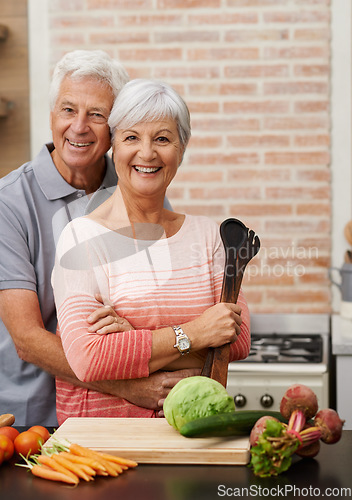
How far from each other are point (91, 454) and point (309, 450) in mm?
403

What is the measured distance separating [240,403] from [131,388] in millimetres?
1033

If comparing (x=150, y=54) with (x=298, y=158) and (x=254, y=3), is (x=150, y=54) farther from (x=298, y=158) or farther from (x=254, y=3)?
(x=298, y=158)

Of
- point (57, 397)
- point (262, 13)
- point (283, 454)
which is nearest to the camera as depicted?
point (283, 454)

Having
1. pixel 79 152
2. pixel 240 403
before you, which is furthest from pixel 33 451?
pixel 240 403

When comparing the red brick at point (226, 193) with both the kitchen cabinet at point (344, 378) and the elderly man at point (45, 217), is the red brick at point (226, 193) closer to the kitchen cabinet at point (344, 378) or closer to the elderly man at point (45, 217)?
the kitchen cabinet at point (344, 378)

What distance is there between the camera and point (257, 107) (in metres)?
3.00

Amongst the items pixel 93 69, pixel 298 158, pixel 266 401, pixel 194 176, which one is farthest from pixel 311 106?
pixel 93 69

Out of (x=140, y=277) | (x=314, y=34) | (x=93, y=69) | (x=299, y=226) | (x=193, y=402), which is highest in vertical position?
(x=314, y=34)

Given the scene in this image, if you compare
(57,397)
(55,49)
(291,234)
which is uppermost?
(55,49)

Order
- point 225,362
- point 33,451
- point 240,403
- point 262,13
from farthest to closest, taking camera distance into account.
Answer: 1. point 262,13
2. point 240,403
3. point 225,362
4. point 33,451

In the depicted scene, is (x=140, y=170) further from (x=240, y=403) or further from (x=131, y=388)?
(x=240, y=403)

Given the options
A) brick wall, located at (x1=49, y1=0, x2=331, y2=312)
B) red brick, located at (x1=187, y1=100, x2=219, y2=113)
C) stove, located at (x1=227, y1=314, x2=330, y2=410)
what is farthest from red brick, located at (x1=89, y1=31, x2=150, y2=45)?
stove, located at (x1=227, y1=314, x2=330, y2=410)

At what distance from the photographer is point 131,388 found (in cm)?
160

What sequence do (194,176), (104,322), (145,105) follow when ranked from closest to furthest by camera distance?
(104,322), (145,105), (194,176)
